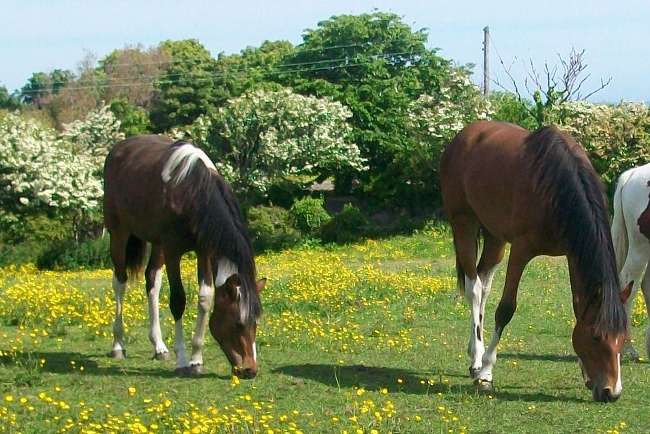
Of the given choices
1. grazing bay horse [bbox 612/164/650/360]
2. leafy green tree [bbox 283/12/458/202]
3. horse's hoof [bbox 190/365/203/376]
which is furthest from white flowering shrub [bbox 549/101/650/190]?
horse's hoof [bbox 190/365/203/376]

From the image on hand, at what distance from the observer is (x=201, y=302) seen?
28.9 feet

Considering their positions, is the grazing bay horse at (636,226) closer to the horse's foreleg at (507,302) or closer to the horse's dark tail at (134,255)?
the horse's foreleg at (507,302)

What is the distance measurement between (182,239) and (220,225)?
670 millimetres

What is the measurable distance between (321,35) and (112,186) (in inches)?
1232

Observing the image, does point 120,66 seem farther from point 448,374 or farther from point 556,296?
point 448,374

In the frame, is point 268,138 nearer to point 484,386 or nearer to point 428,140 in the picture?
point 428,140

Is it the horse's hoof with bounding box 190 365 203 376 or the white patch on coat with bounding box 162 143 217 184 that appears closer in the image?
the horse's hoof with bounding box 190 365 203 376

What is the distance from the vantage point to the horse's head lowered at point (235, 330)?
8.29 m

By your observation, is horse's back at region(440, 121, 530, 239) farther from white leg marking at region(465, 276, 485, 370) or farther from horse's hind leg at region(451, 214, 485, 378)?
white leg marking at region(465, 276, 485, 370)

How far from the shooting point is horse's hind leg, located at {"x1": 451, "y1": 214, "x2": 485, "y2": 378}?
9070 millimetres

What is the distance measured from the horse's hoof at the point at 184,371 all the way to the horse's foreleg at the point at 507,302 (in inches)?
100

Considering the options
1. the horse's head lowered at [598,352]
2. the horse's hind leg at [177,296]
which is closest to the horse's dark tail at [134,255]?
the horse's hind leg at [177,296]

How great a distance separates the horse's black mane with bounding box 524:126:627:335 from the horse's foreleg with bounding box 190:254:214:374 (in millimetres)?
2964

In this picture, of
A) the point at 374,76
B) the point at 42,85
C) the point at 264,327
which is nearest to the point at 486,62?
the point at 374,76
